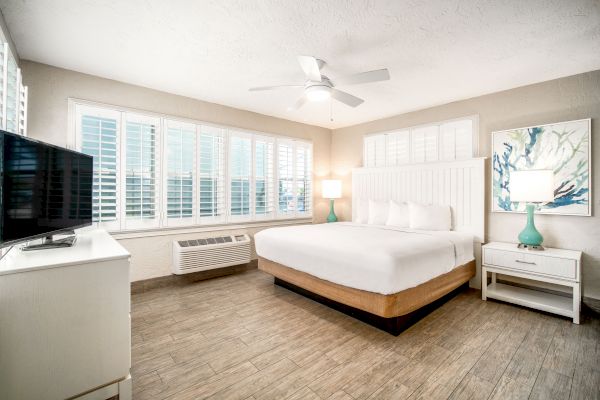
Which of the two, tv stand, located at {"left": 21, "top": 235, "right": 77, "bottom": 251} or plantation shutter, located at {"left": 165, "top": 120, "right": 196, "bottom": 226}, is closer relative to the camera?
tv stand, located at {"left": 21, "top": 235, "right": 77, "bottom": 251}

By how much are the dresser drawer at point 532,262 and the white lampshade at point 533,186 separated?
600 mm

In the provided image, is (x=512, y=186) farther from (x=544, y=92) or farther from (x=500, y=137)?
(x=544, y=92)

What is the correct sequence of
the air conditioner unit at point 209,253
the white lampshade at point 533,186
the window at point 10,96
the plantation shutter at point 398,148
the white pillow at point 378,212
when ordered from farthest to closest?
1. the plantation shutter at point 398,148
2. the white pillow at point 378,212
3. the air conditioner unit at point 209,253
4. the white lampshade at point 533,186
5. the window at point 10,96

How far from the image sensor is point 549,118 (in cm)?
327

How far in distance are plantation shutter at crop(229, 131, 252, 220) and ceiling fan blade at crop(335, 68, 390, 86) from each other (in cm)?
225

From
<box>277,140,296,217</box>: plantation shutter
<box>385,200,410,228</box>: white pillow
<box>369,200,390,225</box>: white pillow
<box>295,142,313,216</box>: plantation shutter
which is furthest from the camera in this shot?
<box>295,142,313,216</box>: plantation shutter

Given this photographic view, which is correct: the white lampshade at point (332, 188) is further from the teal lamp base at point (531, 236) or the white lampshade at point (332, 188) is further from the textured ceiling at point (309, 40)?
the teal lamp base at point (531, 236)

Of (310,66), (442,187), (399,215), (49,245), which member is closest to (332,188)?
(399,215)

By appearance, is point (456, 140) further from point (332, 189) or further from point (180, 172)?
point (180, 172)

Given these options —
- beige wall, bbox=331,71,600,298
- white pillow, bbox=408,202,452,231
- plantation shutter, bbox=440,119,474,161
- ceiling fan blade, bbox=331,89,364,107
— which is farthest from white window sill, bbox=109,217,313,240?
beige wall, bbox=331,71,600,298

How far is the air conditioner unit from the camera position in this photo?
3.67 meters

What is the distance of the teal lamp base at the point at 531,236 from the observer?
10.0ft

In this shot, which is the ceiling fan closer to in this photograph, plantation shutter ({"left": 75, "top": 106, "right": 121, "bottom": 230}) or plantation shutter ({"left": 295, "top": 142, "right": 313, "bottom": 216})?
plantation shutter ({"left": 75, "top": 106, "right": 121, "bottom": 230})

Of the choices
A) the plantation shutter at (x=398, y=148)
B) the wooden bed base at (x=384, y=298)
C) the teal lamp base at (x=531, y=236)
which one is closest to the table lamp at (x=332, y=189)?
the plantation shutter at (x=398, y=148)
